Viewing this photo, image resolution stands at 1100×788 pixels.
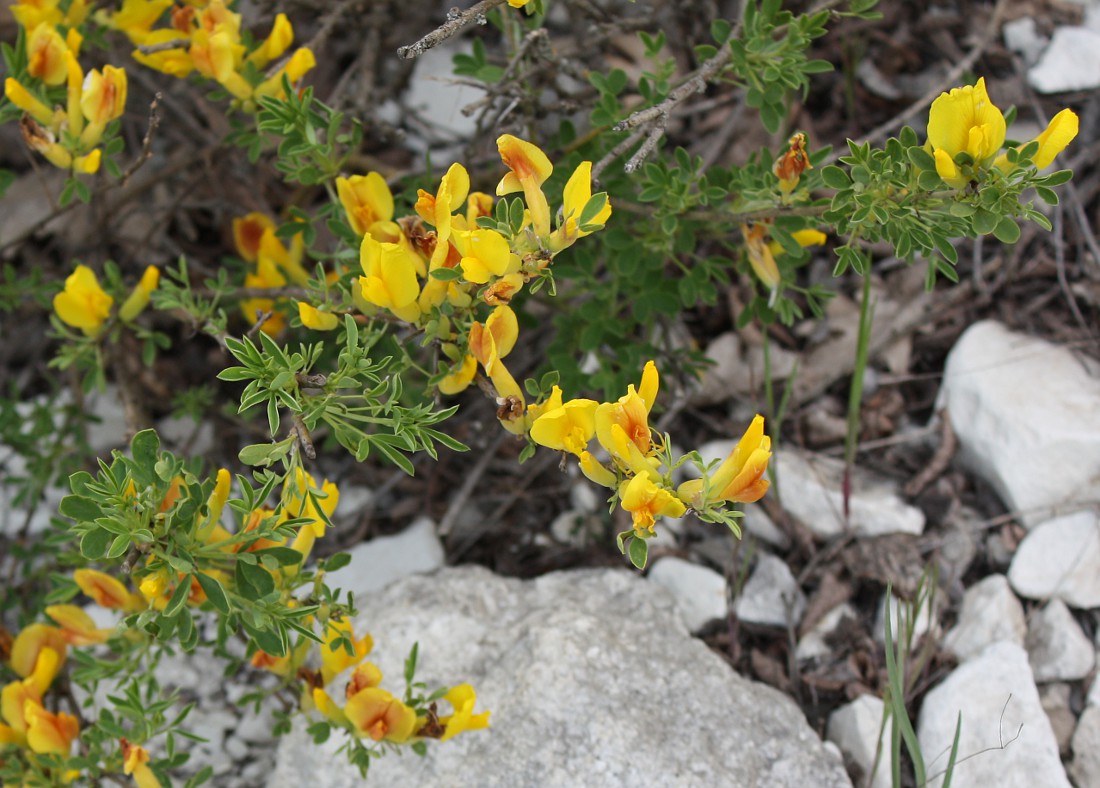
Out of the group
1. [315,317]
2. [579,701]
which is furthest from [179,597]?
[579,701]

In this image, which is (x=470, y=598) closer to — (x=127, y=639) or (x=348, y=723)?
(x=348, y=723)

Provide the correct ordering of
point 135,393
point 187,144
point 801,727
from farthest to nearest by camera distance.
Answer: point 187,144 → point 135,393 → point 801,727

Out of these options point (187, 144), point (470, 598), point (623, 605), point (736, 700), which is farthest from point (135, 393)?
point (736, 700)

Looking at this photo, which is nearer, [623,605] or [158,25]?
[623,605]

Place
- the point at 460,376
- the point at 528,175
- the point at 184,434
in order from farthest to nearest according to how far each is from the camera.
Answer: the point at 184,434 → the point at 460,376 → the point at 528,175

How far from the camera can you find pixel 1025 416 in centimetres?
292

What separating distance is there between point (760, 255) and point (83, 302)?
1.60 metres

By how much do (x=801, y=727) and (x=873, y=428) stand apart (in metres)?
1.02

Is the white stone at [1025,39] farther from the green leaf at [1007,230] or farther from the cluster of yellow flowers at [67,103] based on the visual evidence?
the cluster of yellow flowers at [67,103]

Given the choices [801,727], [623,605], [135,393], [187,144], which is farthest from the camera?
[187,144]

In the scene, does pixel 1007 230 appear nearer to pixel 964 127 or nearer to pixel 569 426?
pixel 964 127

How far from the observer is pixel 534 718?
244cm

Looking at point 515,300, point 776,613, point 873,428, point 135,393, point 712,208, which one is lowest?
point 776,613

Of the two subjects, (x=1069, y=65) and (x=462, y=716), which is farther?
(x=1069, y=65)
